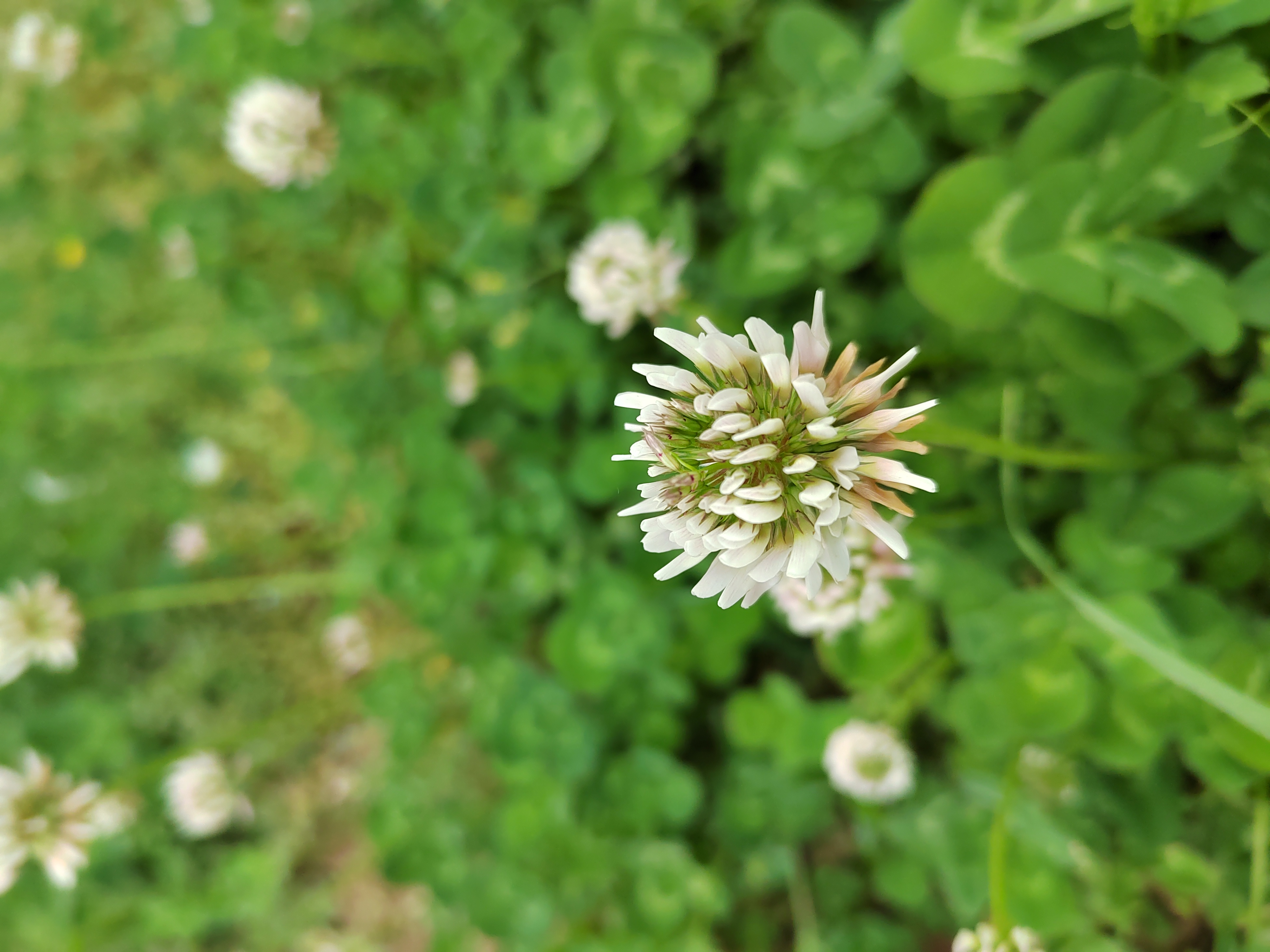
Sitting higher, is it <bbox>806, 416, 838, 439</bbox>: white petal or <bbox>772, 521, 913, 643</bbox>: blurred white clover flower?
<bbox>806, 416, 838, 439</bbox>: white petal

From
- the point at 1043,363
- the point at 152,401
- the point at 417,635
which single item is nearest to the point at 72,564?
the point at 152,401

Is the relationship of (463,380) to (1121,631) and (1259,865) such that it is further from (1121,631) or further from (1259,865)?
(1259,865)

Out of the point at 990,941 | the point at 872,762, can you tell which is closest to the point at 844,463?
the point at 990,941

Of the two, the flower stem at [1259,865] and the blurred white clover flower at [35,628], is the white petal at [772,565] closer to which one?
the flower stem at [1259,865]

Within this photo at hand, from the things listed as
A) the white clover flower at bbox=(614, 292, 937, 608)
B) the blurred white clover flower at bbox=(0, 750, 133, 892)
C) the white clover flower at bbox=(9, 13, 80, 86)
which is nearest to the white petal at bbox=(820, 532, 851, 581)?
the white clover flower at bbox=(614, 292, 937, 608)

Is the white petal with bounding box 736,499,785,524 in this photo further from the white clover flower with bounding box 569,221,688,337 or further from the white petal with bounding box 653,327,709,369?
the white clover flower with bounding box 569,221,688,337

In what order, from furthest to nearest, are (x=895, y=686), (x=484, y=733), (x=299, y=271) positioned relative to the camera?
1. (x=299, y=271)
2. (x=484, y=733)
3. (x=895, y=686)

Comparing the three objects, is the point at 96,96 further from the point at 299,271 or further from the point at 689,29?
the point at 689,29
